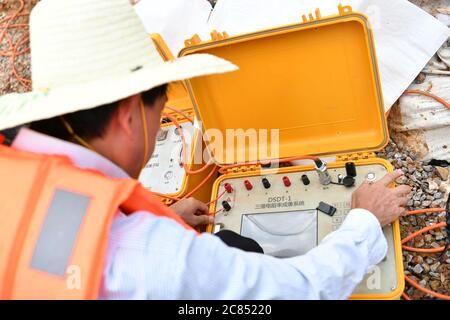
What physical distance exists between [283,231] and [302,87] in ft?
1.49

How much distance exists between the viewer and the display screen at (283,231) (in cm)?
134

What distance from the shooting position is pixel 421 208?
1609 millimetres

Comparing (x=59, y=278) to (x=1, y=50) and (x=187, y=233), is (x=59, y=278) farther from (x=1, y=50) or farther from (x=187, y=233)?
(x=1, y=50)

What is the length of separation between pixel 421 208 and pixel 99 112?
49.2 inches

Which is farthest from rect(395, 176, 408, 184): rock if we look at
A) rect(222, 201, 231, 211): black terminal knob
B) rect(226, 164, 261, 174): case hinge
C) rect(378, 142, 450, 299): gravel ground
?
rect(222, 201, 231, 211): black terminal knob

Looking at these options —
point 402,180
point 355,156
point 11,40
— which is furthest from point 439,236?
point 11,40

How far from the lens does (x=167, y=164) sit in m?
1.71

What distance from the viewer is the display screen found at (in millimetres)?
1337

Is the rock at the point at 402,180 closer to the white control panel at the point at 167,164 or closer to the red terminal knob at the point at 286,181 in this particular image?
the red terminal knob at the point at 286,181

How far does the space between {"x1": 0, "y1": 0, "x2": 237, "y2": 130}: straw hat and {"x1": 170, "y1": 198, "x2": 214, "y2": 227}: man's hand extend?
629 millimetres

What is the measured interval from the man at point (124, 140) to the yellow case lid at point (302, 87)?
18.8 inches

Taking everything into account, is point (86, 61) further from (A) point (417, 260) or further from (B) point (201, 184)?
(A) point (417, 260)

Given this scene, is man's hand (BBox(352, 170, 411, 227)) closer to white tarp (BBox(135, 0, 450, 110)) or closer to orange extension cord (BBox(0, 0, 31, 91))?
white tarp (BBox(135, 0, 450, 110))

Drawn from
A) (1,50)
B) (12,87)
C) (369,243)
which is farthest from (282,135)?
(1,50)
